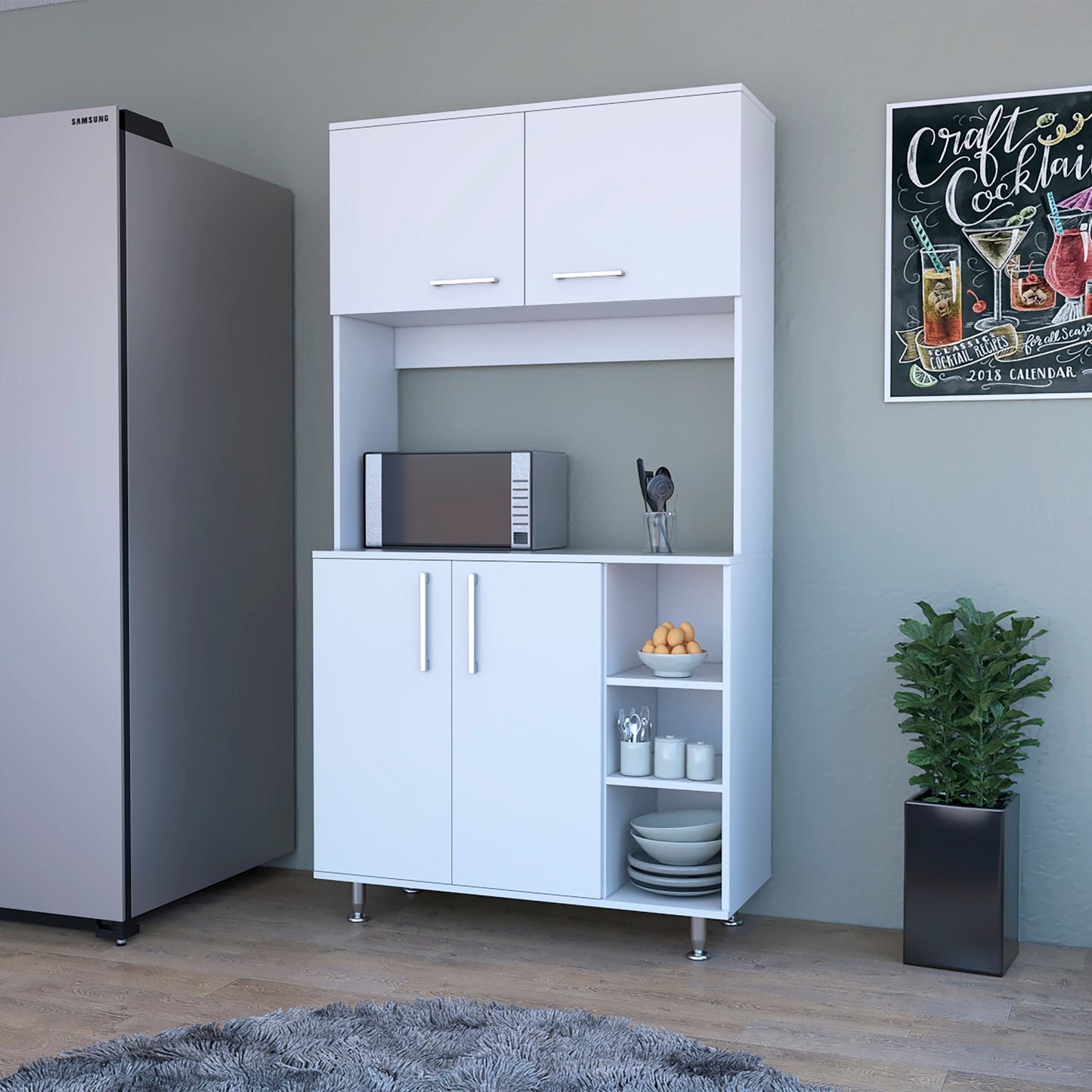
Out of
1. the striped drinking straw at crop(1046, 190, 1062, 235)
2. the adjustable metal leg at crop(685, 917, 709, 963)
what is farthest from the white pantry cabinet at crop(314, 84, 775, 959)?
the striped drinking straw at crop(1046, 190, 1062, 235)

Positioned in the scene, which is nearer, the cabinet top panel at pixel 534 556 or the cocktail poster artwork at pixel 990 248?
the cabinet top panel at pixel 534 556

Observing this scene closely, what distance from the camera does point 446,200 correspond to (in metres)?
3.36

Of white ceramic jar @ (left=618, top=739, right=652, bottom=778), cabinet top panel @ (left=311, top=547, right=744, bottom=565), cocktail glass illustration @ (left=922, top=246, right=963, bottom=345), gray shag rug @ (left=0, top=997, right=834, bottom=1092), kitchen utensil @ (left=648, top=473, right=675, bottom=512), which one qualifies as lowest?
gray shag rug @ (left=0, top=997, right=834, bottom=1092)

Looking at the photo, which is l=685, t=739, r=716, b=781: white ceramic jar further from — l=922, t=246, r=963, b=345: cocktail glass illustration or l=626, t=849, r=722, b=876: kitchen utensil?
l=922, t=246, r=963, b=345: cocktail glass illustration

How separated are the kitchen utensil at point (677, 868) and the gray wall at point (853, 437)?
14.3 inches

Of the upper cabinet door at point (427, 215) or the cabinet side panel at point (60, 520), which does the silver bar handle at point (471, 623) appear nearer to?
the upper cabinet door at point (427, 215)

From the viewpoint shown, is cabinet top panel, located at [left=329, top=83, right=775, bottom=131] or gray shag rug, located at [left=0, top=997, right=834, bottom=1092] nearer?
gray shag rug, located at [left=0, top=997, right=834, bottom=1092]

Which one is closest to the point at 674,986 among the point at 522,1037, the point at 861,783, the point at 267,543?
the point at 522,1037

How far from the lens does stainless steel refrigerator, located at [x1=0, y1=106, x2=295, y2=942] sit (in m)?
3.29

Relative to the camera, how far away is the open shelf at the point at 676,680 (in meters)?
3.15

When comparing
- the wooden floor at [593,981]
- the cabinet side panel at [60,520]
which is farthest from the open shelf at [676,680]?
the cabinet side panel at [60,520]

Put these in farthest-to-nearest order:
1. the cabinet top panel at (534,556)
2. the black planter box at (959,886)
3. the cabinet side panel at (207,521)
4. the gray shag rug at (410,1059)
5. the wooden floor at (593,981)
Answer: the cabinet side panel at (207,521) < the cabinet top panel at (534,556) < the black planter box at (959,886) < the wooden floor at (593,981) < the gray shag rug at (410,1059)

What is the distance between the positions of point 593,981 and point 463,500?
1.24 metres

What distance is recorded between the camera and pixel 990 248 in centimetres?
332
